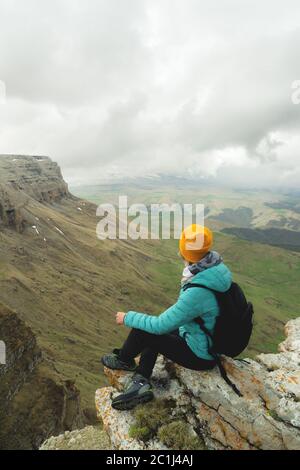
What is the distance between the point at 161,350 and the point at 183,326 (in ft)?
3.42

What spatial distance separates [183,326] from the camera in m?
11.5

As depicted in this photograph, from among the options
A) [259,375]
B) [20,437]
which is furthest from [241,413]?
[20,437]

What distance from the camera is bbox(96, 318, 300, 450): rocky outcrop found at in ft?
35.1

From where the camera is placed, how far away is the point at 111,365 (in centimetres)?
1232

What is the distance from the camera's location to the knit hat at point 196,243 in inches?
415

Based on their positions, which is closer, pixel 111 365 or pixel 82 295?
pixel 111 365

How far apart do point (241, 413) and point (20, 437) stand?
19.1 metres

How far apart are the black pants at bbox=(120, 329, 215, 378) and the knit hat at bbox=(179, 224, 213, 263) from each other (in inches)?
109

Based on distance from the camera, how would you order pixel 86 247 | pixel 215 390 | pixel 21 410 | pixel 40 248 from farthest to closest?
1. pixel 86 247
2. pixel 40 248
3. pixel 21 410
4. pixel 215 390

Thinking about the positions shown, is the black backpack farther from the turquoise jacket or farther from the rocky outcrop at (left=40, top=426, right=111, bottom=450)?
the rocky outcrop at (left=40, top=426, right=111, bottom=450)

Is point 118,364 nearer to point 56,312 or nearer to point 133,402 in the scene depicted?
point 133,402

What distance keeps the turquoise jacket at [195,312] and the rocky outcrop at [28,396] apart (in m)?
18.4

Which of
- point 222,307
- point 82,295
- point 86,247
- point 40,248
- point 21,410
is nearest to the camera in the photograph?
point 222,307

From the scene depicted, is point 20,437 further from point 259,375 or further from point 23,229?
point 23,229
